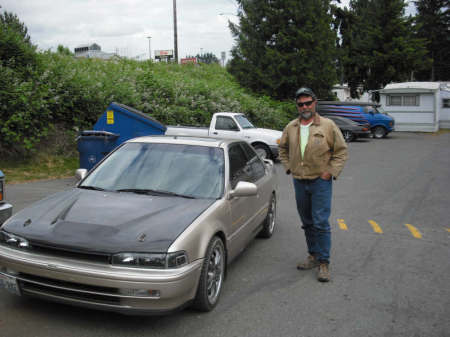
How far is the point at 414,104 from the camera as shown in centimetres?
3281

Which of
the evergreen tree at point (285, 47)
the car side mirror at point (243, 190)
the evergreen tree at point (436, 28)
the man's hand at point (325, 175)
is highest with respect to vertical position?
the evergreen tree at point (436, 28)

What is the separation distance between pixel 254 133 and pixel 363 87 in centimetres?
3394

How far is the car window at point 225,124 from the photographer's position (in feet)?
50.7

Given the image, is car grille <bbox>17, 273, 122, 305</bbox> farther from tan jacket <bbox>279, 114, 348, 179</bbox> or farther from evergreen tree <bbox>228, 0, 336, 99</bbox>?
evergreen tree <bbox>228, 0, 336, 99</bbox>

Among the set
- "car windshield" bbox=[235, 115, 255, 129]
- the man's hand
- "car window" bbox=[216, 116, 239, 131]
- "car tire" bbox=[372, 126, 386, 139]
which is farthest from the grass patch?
"car tire" bbox=[372, 126, 386, 139]

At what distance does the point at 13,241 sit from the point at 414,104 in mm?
33254

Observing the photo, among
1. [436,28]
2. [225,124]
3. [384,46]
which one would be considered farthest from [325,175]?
[436,28]

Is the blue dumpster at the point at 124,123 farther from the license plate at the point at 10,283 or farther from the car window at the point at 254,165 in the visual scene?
the license plate at the point at 10,283

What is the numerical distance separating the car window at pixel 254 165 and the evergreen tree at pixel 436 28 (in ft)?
195

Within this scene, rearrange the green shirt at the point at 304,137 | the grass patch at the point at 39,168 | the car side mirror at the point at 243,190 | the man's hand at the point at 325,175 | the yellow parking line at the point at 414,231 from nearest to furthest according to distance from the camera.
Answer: the car side mirror at the point at 243,190 < the man's hand at the point at 325,175 < the green shirt at the point at 304,137 < the yellow parking line at the point at 414,231 < the grass patch at the point at 39,168

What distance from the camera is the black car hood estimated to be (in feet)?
11.1

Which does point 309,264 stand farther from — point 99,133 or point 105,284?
point 99,133

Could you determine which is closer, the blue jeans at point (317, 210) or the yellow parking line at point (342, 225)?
the blue jeans at point (317, 210)

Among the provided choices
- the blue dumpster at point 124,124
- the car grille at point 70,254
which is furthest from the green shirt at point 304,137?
the blue dumpster at point 124,124
